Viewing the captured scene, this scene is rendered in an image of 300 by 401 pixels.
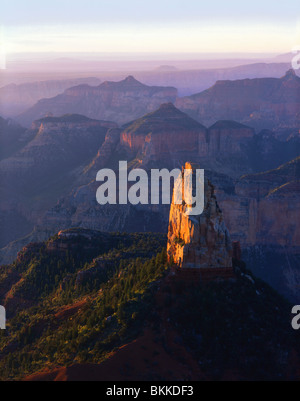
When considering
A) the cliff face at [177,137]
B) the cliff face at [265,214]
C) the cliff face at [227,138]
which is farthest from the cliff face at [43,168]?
the cliff face at [265,214]

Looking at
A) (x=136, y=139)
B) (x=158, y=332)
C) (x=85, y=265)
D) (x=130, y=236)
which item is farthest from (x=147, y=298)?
(x=136, y=139)

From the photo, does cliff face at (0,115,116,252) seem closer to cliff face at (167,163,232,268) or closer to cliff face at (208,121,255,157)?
cliff face at (208,121,255,157)

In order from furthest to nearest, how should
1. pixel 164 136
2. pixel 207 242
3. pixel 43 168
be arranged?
pixel 43 168 → pixel 164 136 → pixel 207 242

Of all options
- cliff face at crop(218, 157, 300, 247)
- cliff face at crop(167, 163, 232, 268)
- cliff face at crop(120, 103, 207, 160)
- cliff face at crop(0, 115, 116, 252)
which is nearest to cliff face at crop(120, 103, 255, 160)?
cliff face at crop(120, 103, 207, 160)

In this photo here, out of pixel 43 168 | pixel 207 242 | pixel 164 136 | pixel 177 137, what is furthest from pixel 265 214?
pixel 43 168

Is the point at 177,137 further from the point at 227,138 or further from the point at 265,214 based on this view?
the point at 265,214

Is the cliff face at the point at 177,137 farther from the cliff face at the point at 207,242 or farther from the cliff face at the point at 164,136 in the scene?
the cliff face at the point at 207,242

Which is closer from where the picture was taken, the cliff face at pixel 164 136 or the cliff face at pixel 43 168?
the cliff face at pixel 43 168

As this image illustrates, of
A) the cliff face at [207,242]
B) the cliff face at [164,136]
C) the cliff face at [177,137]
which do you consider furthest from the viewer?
the cliff face at [177,137]

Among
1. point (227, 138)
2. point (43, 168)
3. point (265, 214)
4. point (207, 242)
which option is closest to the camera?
point (207, 242)
